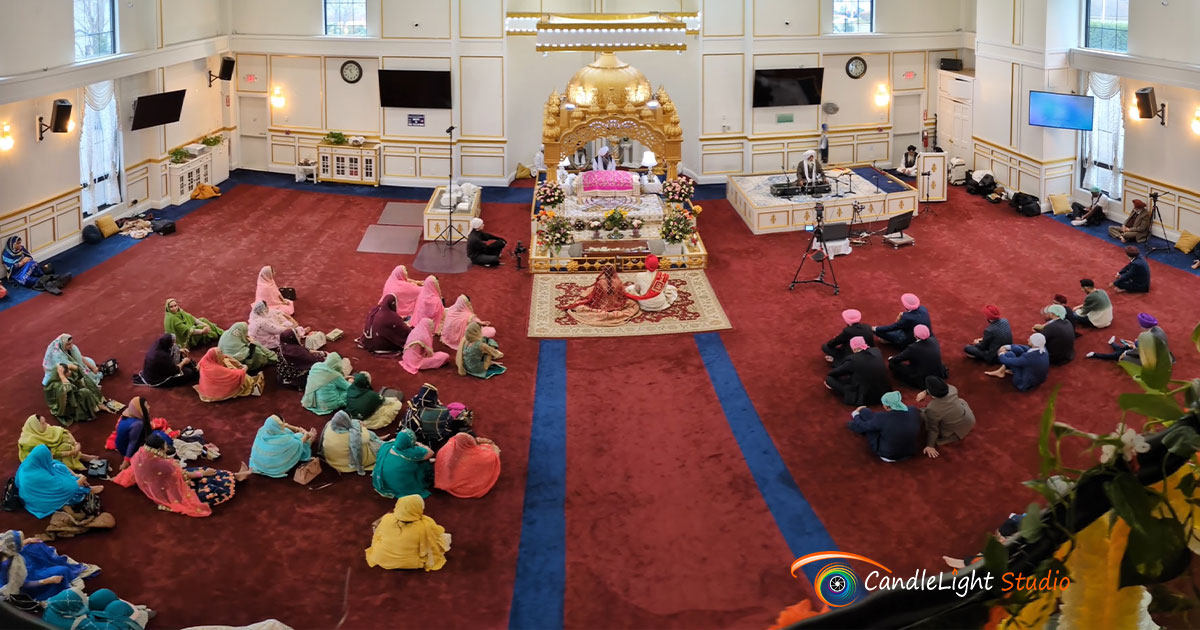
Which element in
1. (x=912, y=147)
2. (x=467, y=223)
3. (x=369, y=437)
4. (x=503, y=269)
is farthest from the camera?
(x=912, y=147)

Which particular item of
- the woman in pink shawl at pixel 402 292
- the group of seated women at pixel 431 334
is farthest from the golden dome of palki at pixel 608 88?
the group of seated women at pixel 431 334

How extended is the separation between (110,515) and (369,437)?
8.40 feet

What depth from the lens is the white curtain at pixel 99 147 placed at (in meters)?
19.6

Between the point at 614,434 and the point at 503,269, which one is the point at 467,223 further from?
the point at 614,434

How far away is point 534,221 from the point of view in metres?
20.0

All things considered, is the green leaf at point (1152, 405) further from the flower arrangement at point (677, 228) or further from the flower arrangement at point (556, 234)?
the flower arrangement at point (677, 228)

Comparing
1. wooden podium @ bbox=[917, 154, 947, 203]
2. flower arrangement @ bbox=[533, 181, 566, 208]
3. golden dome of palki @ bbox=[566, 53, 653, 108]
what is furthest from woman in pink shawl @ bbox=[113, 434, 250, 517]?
Result: wooden podium @ bbox=[917, 154, 947, 203]

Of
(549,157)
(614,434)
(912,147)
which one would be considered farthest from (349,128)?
(614,434)

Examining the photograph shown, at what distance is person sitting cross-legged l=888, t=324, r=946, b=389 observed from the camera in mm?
13047

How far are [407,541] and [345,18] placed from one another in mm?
17340

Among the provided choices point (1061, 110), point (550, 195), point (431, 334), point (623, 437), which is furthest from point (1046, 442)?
point (1061, 110)

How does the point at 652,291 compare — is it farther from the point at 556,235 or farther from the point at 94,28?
the point at 94,28

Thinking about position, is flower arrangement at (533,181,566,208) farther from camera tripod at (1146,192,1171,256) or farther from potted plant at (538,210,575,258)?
camera tripod at (1146,192,1171,256)

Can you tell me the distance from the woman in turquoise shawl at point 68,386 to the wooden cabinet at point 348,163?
1186 cm
